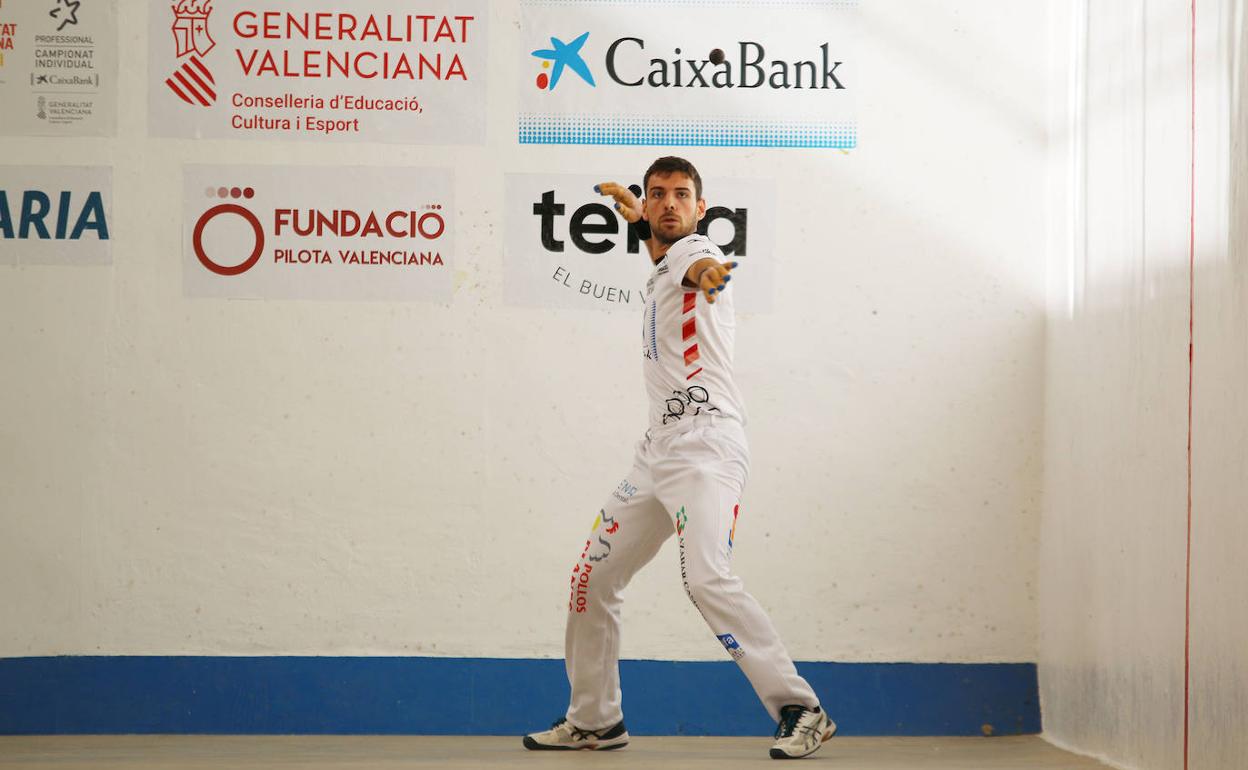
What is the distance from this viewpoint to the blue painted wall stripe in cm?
454

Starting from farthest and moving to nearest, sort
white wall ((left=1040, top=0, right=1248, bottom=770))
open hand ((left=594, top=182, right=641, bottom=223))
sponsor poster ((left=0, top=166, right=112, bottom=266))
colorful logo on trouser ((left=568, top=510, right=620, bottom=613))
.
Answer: sponsor poster ((left=0, top=166, right=112, bottom=266)), open hand ((left=594, top=182, right=641, bottom=223)), colorful logo on trouser ((left=568, top=510, right=620, bottom=613)), white wall ((left=1040, top=0, right=1248, bottom=770))

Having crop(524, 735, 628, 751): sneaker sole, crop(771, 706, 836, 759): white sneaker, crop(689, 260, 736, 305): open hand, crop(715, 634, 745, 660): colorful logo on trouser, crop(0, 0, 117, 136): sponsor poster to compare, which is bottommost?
crop(524, 735, 628, 751): sneaker sole

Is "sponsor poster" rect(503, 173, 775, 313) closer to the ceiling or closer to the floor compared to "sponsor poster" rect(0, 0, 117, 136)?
closer to the floor

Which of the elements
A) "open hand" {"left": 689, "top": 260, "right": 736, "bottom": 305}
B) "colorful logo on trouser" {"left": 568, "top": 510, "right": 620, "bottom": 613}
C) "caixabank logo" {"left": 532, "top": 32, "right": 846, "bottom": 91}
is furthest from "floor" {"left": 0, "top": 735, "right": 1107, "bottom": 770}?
"caixabank logo" {"left": 532, "top": 32, "right": 846, "bottom": 91}

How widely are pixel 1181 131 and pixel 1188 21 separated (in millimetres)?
285

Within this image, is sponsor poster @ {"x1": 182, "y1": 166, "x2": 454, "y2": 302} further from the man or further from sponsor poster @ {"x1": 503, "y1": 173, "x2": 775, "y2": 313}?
the man

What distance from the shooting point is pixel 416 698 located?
4.57m

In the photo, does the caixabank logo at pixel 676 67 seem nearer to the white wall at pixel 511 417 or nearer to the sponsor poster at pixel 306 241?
the white wall at pixel 511 417

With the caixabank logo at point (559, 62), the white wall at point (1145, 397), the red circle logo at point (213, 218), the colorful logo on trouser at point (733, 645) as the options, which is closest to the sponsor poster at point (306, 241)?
the red circle logo at point (213, 218)

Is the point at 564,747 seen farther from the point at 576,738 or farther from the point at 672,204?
the point at 672,204

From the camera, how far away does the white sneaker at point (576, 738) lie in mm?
3885

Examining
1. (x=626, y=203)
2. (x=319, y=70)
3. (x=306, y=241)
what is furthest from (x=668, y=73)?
(x=306, y=241)

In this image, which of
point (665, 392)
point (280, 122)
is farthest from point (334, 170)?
point (665, 392)

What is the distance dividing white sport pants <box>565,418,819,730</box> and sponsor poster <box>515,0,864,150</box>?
137cm
